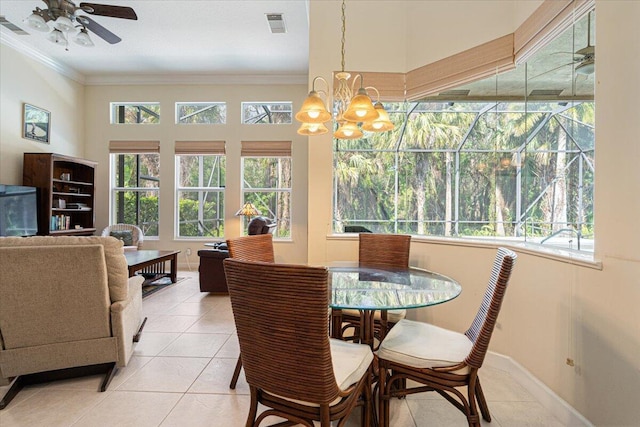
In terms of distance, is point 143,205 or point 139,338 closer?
point 139,338

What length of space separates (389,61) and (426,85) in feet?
1.55

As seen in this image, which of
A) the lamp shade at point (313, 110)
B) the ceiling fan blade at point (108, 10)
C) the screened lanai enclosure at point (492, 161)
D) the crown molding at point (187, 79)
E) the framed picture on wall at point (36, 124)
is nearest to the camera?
the lamp shade at point (313, 110)

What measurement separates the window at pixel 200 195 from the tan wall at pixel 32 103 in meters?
1.92

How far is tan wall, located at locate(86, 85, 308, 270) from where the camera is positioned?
6.16 metres

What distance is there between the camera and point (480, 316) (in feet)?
5.80

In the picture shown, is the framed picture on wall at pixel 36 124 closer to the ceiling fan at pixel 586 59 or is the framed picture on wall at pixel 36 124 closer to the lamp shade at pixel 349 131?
the lamp shade at pixel 349 131

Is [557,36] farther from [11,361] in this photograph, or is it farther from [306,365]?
[11,361]

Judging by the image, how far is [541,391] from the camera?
6.52 feet

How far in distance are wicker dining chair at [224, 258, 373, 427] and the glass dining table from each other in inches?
13.5

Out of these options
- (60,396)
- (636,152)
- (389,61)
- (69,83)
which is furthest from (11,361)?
(69,83)

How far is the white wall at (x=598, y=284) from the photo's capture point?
4.94 ft

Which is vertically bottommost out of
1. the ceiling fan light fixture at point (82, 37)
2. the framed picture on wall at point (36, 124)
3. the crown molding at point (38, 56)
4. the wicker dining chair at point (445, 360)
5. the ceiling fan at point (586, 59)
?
the wicker dining chair at point (445, 360)

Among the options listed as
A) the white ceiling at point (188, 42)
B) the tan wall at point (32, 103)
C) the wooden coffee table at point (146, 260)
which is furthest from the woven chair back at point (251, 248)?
the tan wall at point (32, 103)

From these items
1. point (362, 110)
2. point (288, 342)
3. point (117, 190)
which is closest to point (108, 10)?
point (362, 110)
